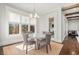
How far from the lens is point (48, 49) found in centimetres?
186

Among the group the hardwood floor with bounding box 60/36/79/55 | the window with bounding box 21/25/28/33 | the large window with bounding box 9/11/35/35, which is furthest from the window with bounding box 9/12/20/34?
the hardwood floor with bounding box 60/36/79/55

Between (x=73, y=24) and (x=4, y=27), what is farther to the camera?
(x=73, y=24)

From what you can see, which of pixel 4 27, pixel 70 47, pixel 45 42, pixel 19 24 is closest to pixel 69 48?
pixel 70 47

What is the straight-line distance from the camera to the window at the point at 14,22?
175 cm

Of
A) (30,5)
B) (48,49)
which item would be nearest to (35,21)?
(30,5)

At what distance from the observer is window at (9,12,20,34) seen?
175 cm

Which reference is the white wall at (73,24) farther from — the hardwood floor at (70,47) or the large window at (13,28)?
the large window at (13,28)

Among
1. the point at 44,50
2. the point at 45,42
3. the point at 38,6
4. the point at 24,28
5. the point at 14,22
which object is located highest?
the point at 38,6

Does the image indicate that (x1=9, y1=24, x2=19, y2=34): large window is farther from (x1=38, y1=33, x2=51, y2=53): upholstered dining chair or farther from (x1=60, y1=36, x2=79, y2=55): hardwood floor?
(x1=60, y1=36, x2=79, y2=55): hardwood floor

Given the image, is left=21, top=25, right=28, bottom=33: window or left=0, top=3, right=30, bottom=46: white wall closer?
left=0, top=3, right=30, bottom=46: white wall

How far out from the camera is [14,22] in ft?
5.97

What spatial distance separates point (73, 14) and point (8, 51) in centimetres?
176

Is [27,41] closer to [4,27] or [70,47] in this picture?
[4,27]

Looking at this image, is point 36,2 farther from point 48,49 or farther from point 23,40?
point 48,49
